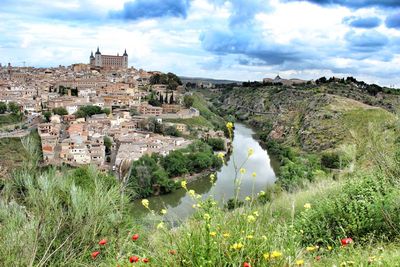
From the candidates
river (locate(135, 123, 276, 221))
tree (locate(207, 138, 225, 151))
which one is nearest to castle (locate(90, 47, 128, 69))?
river (locate(135, 123, 276, 221))

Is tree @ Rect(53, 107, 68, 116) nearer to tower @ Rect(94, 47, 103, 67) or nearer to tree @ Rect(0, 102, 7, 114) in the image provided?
tree @ Rect(0, 102, 7, 114)

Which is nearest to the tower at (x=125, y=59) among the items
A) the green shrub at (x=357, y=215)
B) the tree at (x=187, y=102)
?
the tree at (x=187, y=102)

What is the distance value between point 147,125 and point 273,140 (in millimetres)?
10345

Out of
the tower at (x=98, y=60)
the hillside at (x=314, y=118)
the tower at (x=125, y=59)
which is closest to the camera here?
the hillside at (x=314, y=118)

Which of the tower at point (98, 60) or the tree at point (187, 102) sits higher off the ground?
the tower at point (98, 60)

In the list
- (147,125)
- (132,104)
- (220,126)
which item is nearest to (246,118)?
(220,126)

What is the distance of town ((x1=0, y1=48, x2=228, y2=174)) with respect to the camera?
862 inches

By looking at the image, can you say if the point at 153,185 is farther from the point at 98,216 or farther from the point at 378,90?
the point at 378,90

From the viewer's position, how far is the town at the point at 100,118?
21906 millimetres

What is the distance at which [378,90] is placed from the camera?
47.8m

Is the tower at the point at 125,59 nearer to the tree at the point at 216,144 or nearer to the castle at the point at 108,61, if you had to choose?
the castle at the point at 108,61

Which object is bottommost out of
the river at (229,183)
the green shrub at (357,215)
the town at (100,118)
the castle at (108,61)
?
the river at (229,183)

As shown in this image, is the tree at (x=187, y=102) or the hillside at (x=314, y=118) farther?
the tree at (x=187, y=102)

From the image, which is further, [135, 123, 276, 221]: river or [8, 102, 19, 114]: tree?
[8, 102, 19, 114]: tree
